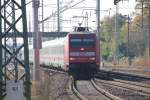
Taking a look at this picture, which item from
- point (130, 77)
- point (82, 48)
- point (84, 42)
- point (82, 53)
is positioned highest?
point (84, 42)

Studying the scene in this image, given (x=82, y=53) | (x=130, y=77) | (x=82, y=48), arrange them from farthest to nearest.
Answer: (x=130, y=77) < (x=82, y=48) < (x=82, y=53)

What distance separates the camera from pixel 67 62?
32.3 meters

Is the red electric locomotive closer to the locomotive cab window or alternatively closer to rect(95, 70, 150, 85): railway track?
the locomotive cab window

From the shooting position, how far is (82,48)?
3250cm

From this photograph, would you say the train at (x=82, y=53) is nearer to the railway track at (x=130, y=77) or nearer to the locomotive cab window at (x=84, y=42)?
the locomotive cab window at (x=84, y=42)

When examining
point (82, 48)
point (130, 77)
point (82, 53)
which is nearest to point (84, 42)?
point (82, 48)

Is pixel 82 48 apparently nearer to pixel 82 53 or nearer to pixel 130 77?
pixel 82 53

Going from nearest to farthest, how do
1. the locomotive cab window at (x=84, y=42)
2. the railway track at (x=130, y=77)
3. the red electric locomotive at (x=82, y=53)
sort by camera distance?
the railway track at (x=130, y=77)
the red electric locomotive at (x=82, y=53)
the locomotive cab window at (x=84, y=42)

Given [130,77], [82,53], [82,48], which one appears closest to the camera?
[82,53]

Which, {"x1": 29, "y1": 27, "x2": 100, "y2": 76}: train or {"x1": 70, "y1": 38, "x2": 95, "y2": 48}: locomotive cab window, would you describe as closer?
{"x1": 29, "y1": 27, "x2": 100, "y2": 76}: train

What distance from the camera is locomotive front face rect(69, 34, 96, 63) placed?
32094 millimetres

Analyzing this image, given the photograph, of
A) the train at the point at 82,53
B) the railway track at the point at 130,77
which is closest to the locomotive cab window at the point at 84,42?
the train at the point at 82,53

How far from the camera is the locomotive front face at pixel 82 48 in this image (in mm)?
32094

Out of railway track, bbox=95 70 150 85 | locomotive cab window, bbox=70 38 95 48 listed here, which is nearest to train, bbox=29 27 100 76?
locomotive cab window, bbox=70 38 95 48
